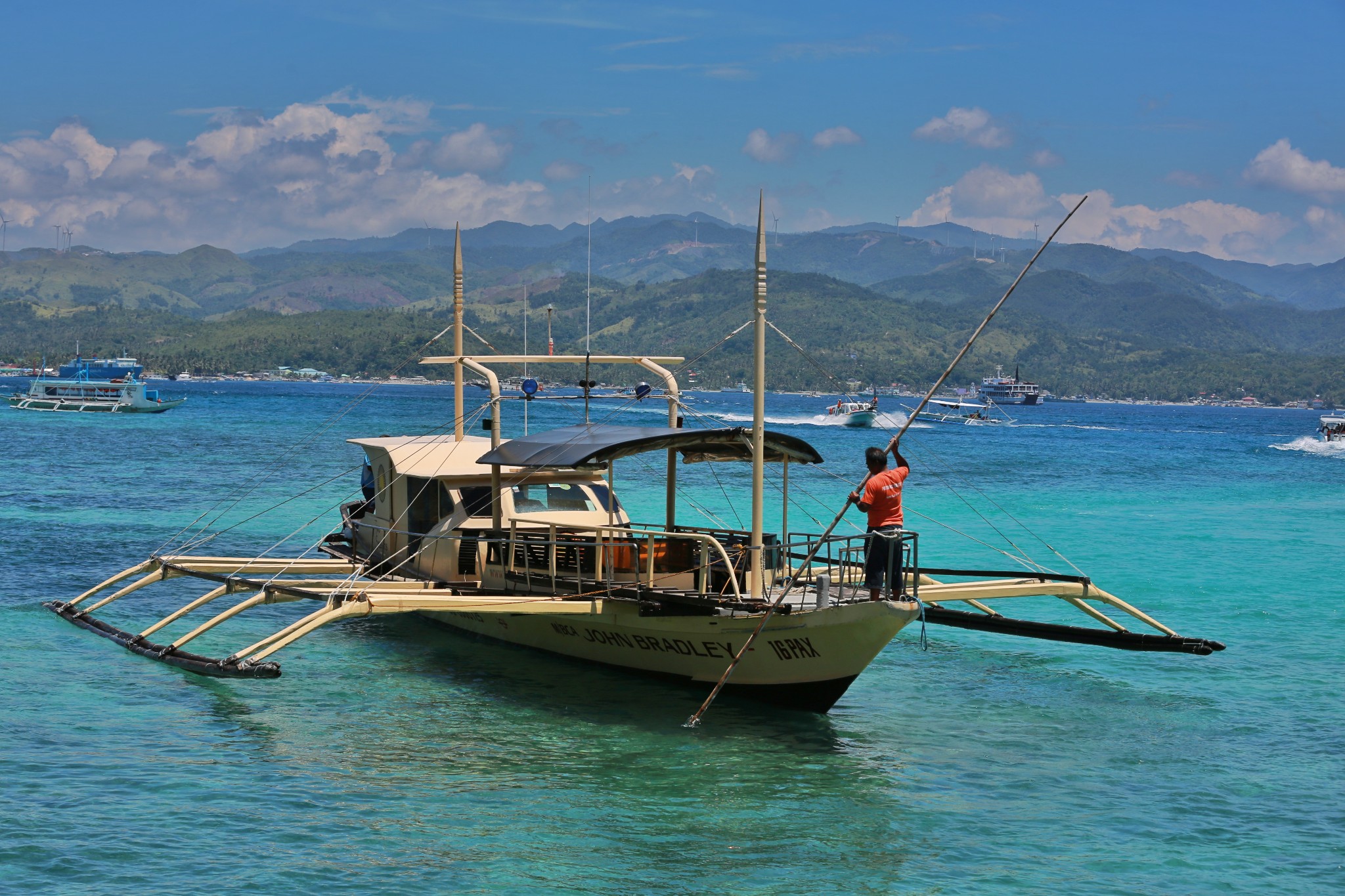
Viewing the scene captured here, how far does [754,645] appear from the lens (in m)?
15.4

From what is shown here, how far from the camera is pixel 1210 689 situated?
61.0 ft

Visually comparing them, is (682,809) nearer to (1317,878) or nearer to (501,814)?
(501,814)

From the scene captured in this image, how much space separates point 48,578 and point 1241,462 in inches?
3160

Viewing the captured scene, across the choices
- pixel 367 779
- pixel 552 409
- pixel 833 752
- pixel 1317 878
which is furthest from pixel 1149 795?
pixel 552 409

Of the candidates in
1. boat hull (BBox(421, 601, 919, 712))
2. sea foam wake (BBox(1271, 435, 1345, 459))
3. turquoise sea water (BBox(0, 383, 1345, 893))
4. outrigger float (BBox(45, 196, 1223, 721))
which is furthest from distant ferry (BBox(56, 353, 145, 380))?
boat hull (BBox(421, 601, 919, 712))

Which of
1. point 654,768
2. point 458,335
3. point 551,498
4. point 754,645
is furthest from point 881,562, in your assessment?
point 458,335

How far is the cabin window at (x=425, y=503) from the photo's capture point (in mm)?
19719

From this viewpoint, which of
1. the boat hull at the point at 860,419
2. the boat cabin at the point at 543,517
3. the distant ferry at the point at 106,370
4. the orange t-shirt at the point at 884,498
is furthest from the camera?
the distant ferry at the point at 106,370

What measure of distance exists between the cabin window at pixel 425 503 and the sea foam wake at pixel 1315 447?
93.2 meters

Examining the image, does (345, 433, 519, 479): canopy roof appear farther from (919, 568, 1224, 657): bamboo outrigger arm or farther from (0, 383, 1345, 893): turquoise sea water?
(919, 568, 1224, 657): bamboo outrigger arm

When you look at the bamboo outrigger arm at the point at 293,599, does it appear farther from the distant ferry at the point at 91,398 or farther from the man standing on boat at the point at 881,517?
the distant ferry at the point at 91,398

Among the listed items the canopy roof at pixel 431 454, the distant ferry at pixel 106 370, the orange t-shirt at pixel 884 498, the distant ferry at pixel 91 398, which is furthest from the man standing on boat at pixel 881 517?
the distant ferry at pixel 106 370

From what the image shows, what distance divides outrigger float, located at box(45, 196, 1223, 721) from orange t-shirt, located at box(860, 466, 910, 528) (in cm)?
47

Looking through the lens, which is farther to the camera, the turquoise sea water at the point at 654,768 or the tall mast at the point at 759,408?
the tall mast at the point at 759,408
